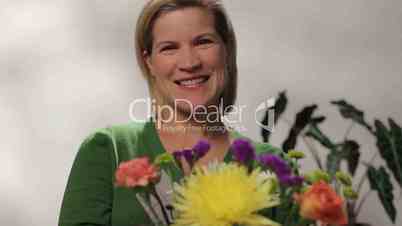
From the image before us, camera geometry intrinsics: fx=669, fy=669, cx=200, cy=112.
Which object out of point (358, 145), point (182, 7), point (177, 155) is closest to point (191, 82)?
point (182, 7)

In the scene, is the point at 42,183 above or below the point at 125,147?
below

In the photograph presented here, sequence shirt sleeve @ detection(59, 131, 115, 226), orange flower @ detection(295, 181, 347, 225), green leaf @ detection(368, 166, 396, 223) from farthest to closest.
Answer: green leaf @ detection(368, 166, 396, 223)
shirt sleeve @ detection(59, 131, 115, 226)
orange flower @ detection(295, 181, 347, 225)

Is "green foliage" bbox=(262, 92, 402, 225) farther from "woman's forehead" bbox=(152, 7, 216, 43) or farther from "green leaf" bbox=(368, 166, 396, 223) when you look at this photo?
"woman's forehead" bbox=(152, 7, 216, 43)

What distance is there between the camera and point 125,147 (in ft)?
2.85

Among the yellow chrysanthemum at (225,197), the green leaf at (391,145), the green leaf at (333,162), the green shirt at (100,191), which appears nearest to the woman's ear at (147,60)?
the green shirt at (100,191)

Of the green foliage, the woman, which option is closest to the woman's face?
the woman

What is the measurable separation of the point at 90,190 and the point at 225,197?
332 millimetres

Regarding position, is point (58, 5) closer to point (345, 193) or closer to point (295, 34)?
point (295, 34)

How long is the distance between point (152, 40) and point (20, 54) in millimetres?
610

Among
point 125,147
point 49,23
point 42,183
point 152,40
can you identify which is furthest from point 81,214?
point 49,23

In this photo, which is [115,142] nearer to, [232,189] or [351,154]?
[232,189]

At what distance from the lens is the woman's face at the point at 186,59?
2.89 feet

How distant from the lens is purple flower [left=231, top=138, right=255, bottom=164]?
1.73ft

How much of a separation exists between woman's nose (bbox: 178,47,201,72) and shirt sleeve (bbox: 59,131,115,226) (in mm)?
148
